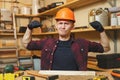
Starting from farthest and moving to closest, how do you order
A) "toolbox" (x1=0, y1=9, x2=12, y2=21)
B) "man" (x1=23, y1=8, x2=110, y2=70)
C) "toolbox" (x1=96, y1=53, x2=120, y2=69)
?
"toolbox" (x1=0, y1=9, x2=12, y2=21) < "toolbox" (x1=96, y1=53, x2=120, y2=69) < "man" (x1=23, y1=8, x2=110, y2=70)

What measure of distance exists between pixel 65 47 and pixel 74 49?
0.10m

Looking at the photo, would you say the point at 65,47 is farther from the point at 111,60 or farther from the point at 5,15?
the point at 5,15

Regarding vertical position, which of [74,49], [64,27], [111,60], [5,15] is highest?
[5,15]

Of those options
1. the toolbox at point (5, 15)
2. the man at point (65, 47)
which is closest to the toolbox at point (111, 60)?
the man at point (65, 47)

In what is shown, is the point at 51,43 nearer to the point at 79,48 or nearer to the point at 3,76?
the point at 79,48

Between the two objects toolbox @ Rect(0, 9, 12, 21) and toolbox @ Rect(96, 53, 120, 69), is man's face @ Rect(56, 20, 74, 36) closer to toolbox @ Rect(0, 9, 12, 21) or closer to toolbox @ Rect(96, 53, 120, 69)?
toolbox @ Rect(96, 53, 120, 69)

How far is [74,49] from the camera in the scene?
7.13 feet

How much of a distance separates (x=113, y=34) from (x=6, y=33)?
2414mm

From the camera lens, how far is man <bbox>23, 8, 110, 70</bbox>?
2.13m

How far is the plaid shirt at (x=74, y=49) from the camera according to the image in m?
2.17

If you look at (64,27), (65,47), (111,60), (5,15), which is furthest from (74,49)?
(5,15)

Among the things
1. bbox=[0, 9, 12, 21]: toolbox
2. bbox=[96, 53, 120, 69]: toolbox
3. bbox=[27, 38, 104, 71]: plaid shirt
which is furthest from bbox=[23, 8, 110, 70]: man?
bbox=[0, 9, 12, 21]: toolbox

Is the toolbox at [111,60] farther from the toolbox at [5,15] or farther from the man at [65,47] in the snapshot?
the toolbox at [5,15]

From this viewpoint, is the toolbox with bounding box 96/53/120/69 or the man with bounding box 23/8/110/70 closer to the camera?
the man with bounding box 23/8/110/70
